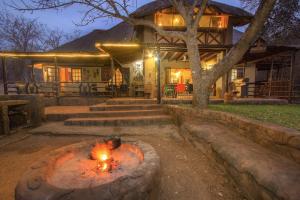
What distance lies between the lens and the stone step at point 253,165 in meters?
1.75

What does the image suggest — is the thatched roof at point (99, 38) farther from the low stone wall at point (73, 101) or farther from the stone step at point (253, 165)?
the stone step at point (253, 165)

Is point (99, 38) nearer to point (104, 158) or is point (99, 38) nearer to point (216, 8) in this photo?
point (216, 8)

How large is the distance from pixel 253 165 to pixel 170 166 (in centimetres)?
148

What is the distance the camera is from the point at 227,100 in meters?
7.70

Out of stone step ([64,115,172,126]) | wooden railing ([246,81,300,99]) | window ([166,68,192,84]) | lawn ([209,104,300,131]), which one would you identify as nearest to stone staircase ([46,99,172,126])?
stone step ([64,115,172,126])

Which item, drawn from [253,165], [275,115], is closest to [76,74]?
[275,115]

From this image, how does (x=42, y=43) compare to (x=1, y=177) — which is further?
(x=42, y=43)

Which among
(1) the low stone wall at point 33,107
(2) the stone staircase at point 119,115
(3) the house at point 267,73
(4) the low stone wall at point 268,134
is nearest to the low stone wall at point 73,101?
(2) the stone staircase at point 119,115

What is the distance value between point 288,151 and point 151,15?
10871 millimetres

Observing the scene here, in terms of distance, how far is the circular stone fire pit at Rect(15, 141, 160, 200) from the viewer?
1.49 m

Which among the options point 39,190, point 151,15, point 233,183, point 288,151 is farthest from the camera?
point 151,15

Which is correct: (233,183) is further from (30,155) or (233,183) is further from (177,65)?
(177,65)

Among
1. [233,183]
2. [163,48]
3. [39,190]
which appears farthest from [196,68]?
[39,190]

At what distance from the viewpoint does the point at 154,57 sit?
11.2 meters
